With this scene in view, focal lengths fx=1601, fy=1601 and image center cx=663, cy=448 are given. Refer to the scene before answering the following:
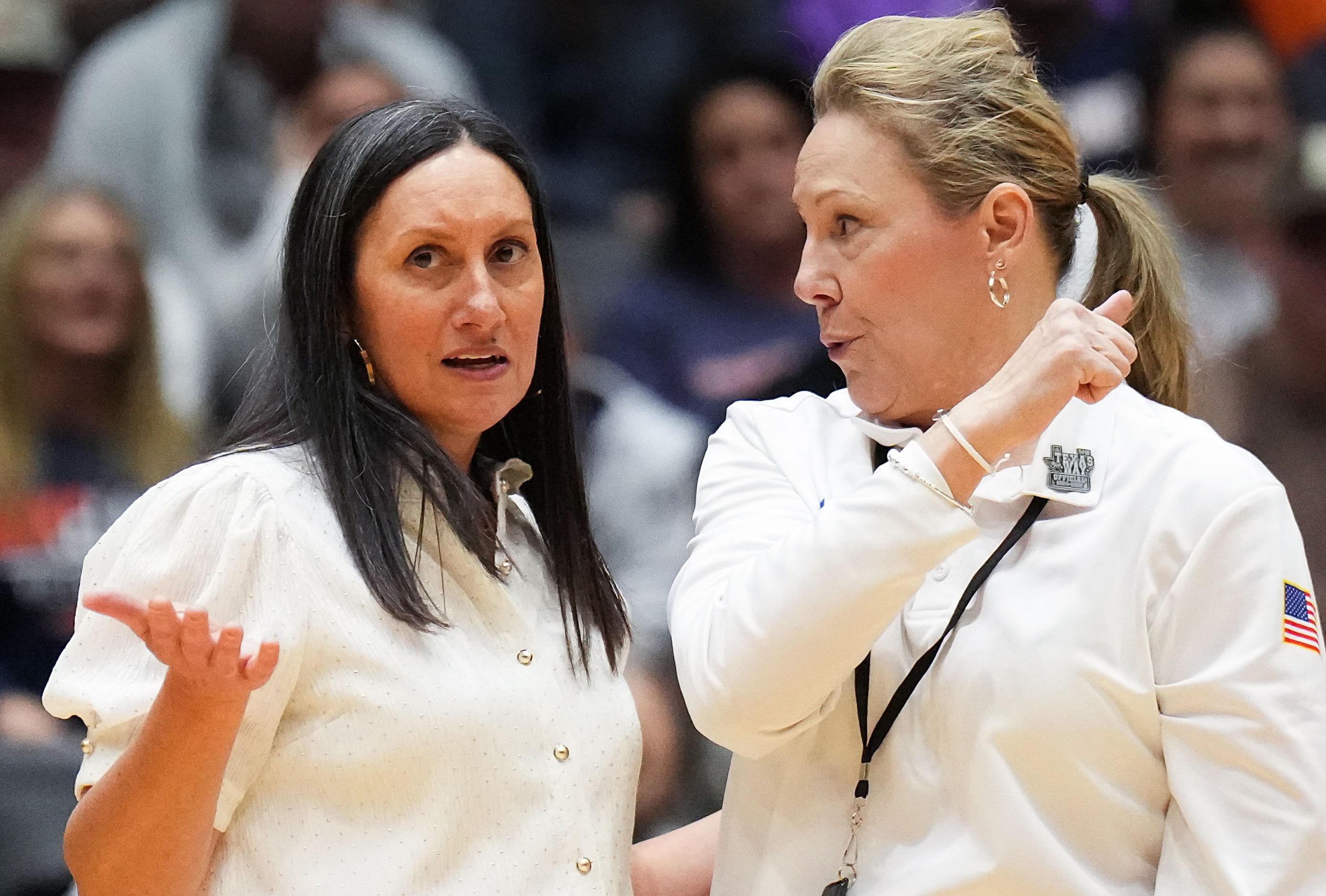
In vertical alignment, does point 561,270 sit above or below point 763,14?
below

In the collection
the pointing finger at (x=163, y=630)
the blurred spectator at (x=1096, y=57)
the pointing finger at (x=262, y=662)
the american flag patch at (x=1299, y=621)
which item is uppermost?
the pointing finger at (x=163, y=630)

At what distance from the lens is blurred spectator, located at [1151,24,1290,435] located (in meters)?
5.58

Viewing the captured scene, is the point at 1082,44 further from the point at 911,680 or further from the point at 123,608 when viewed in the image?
the point at 123,608

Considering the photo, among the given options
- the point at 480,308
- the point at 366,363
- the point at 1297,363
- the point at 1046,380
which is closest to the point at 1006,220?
the point at 1046,380

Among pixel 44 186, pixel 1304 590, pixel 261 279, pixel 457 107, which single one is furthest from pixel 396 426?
pixel 44 186

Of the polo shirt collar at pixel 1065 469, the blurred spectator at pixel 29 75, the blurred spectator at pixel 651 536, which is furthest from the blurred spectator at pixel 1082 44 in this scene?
the polo shirt collar at pixel 1065 469

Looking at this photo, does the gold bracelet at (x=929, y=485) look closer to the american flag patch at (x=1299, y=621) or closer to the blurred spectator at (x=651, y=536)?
the american flag patch at (x=1299, y=621)

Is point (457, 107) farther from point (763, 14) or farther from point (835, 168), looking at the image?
point (763, 14)

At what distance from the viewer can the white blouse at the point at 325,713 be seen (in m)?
2.10

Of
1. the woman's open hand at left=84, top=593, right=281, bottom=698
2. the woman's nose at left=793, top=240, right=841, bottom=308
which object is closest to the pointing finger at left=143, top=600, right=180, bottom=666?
the woman's open hand at left=84, top=593, right=281, bottom=698

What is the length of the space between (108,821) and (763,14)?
4.53 m

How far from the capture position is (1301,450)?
17.1 ft

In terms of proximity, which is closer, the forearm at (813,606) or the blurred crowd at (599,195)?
the forearm at (813,606)

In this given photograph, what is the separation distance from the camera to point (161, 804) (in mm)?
2000
